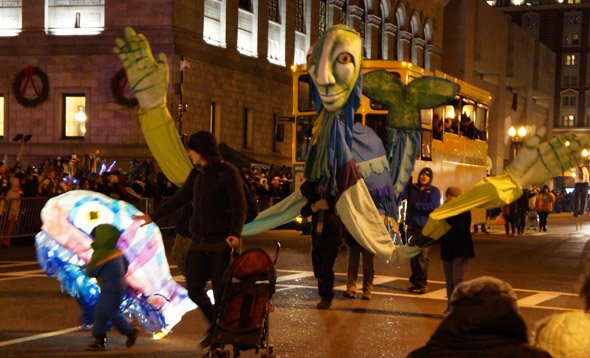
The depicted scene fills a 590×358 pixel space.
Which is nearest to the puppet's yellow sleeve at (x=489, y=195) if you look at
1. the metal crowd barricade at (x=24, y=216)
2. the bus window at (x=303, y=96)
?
the metal crowd barricade at (x=24, y=216)

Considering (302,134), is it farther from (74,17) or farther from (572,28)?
(572,28)

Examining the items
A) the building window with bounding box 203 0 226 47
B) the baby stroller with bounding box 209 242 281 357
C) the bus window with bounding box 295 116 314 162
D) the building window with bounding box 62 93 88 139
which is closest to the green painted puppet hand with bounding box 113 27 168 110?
the baby stroller with bounding box 209 242 281 357

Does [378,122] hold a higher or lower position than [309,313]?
higher

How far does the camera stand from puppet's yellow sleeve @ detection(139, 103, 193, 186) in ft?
33.0

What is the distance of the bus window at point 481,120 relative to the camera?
27.1 meters

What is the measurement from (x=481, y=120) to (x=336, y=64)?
18.9m

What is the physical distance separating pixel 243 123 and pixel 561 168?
1455 inches

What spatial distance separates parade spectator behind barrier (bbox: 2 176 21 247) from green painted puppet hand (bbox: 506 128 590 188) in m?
16.1

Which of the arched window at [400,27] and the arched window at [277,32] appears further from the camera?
the arched window at [400,27]

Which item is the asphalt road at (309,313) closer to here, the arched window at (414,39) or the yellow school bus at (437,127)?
the yellow school bus at (437,127)

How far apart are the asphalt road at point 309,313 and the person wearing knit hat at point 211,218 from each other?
79 centimetres

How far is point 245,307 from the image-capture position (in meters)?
8.78

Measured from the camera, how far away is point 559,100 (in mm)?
130875

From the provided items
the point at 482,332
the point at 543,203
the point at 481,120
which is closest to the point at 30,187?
the point at 481,120
